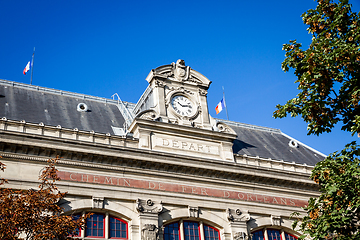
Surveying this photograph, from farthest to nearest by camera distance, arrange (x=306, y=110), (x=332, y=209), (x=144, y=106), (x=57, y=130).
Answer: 1. (x=144, y=106)
2. (x=57, y=130)
3. (x=306, y=110)
4. (x=332, y=209)

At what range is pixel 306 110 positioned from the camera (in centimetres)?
2073

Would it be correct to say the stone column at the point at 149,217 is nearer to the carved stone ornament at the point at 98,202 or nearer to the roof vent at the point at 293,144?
the carved stone ornament at the point at 98,202

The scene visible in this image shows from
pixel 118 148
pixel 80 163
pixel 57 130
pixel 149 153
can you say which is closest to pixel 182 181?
pixel 149 153

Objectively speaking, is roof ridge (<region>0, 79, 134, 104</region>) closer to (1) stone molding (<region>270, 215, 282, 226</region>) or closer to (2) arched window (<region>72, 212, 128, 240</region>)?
(2) arched window (<region>72, 212, 128, 240</region>)

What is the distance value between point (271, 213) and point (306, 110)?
14117mm

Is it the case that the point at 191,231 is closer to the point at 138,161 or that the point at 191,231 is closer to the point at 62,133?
the point at 138,161

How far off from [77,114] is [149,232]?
11.4 metres

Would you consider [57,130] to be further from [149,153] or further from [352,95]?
[352,95]

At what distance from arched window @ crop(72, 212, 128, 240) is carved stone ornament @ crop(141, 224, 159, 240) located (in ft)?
3.66

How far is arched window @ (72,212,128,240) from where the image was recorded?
87.7 feet

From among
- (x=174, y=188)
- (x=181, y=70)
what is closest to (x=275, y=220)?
(x=174, y=188)

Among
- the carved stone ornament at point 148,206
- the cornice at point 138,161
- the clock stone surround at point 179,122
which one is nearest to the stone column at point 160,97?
the clock stone surround at point 179,122

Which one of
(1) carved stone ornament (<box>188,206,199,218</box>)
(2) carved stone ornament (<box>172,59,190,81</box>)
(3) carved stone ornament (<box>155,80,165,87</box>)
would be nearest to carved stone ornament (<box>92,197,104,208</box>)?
(1) carved stone ornament (<box>188,206,199,218</box>)

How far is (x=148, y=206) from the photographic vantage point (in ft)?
93.8
